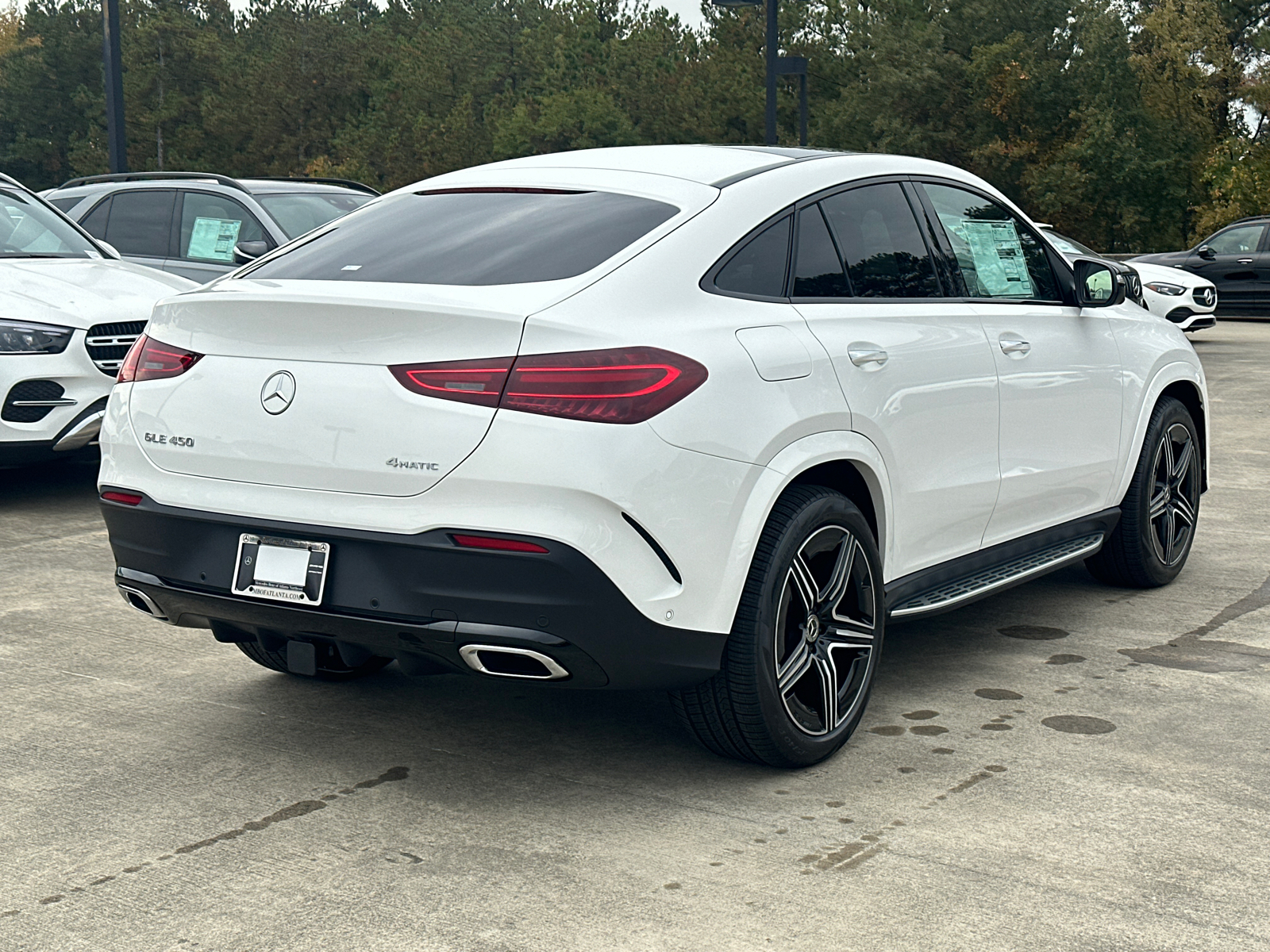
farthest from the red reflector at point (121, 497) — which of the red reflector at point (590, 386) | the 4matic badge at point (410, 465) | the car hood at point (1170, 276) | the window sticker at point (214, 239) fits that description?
the car hood at point (1170, 276)

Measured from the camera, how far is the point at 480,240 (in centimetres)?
412

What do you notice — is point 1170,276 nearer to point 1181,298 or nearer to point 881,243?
point 1181,298

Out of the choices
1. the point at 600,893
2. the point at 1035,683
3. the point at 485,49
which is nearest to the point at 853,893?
the point at 600,893

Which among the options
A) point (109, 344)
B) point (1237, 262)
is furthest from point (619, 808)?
point (1237, 262)

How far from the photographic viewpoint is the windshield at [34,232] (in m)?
9.10

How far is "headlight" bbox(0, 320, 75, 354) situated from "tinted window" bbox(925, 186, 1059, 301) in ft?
16.2

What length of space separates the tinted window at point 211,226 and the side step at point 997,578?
25.6ft

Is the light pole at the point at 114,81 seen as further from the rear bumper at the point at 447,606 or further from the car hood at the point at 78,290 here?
the rear bumper at the point at 447,606

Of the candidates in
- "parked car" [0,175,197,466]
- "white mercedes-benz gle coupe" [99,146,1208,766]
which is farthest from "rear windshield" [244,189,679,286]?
"parked car" [0,175,197,466]

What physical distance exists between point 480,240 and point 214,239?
8.35 metres

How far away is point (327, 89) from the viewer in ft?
281

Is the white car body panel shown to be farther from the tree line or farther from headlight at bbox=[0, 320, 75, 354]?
the tree line

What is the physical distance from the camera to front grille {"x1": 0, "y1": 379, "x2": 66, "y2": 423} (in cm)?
780

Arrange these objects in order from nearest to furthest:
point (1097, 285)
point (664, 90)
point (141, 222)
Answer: point (1097, 285)
point (141, 222)
point (664, 90)
